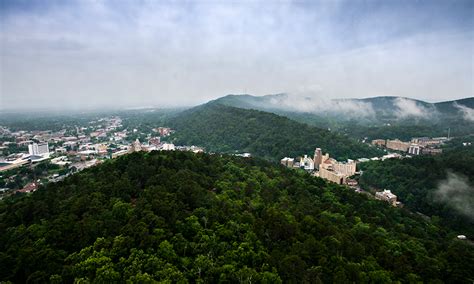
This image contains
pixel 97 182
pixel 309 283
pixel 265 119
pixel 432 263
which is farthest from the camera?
pixel 265 119

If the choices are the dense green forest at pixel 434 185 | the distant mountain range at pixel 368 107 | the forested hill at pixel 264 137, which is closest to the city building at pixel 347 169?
the dense green forest at pixel 434 185

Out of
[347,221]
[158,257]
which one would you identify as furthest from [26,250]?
[347,221]

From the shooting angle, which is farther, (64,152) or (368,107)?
(368,107)

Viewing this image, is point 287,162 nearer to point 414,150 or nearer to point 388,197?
point 388,197

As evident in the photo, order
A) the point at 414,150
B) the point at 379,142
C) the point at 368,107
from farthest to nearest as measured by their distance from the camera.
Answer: the point at 368,107
the point at 379,142
the point at 414,150

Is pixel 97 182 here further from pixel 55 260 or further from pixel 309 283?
pixel 309 283

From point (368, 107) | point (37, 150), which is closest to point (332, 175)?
point (37, 150)
